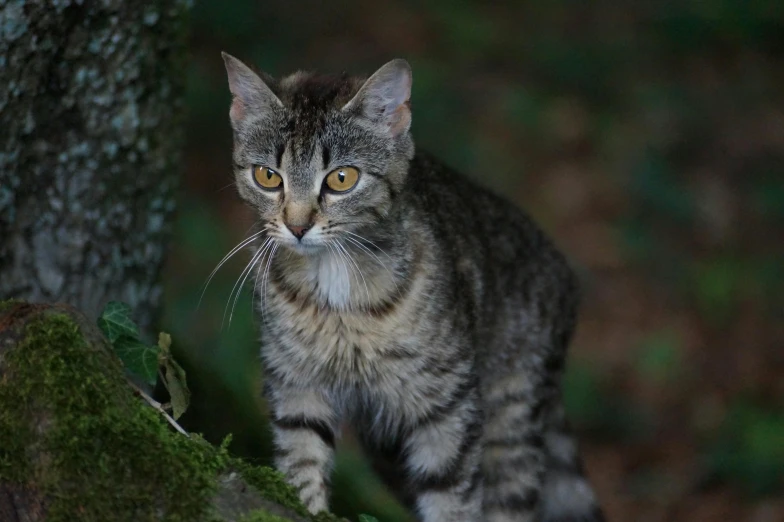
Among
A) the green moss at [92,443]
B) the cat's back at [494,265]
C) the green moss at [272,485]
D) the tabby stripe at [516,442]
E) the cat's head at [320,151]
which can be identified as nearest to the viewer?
the green moss at [92,443]

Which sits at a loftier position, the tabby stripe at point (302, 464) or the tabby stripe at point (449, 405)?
the tabby stripe at point (449, 405)

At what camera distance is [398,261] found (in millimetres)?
4016

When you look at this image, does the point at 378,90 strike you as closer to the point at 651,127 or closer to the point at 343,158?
the point at 343,158

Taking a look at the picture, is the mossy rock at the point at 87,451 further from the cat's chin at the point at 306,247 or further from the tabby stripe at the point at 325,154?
the tabby stripe at the point at 325,154

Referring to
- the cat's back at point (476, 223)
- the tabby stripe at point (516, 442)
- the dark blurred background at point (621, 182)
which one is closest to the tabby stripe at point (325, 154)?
the cat's back at point (476, 223)

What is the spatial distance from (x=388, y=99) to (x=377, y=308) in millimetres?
790

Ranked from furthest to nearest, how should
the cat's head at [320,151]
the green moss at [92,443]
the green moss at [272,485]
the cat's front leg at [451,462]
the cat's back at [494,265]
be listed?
the cat's back at [494,265], the cat's front leg at [451,462], the cat's head at [320,151], the green moss at [272,485], the green moss at [92,443]

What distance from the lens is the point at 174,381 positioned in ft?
12.0

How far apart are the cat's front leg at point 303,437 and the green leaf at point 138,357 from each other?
2.17 ft

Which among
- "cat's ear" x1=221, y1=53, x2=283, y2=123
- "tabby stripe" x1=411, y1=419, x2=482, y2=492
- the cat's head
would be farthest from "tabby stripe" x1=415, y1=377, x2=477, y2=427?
"cat's ear" x1=221, y1=53, x2=283, y2=123

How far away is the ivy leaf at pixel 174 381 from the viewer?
361 cm

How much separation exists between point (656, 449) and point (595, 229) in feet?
7.55

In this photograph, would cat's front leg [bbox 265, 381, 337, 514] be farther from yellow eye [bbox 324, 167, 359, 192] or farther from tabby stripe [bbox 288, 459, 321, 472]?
yellow eye [bbox 324, 167, 359, 192]

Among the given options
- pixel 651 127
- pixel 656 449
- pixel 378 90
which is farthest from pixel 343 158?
pixel 651 127
